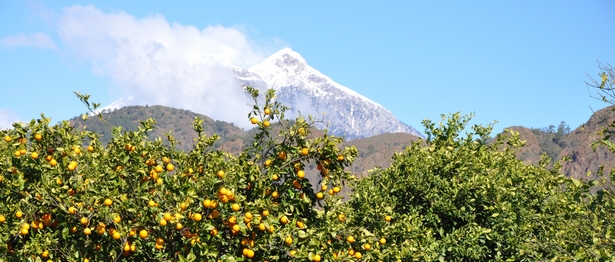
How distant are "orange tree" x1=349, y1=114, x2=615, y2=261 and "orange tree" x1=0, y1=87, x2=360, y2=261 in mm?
2881

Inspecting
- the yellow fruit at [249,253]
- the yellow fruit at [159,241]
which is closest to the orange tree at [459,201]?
the yellow fruit at [249,253]

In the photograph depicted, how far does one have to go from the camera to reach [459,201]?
1437 cm

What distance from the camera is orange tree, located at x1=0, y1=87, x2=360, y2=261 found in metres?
7.23

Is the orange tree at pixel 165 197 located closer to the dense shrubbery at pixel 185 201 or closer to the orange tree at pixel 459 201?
the dense shrubbery at pixel 185 201

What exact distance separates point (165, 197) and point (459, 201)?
8766 mm

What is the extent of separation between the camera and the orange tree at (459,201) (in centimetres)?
1270

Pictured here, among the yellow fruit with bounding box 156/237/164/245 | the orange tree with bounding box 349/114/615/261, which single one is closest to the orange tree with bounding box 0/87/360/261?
the yellow fruit with bounding box 156/237/164/245

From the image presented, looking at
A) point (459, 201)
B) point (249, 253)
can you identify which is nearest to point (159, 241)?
point (249, 253)

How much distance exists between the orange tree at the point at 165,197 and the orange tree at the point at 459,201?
288 cm

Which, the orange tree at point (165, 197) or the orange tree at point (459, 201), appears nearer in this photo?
the orange tree at point (165, 197)

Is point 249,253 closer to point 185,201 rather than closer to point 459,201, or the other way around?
point 185,201

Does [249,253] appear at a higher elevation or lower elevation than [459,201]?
lower

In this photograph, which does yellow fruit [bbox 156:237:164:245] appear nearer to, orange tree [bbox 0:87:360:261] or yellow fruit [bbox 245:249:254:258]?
orange tree [bbox 0:87:360:261]

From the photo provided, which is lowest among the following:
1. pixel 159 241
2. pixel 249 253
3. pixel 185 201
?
pixel 249 253
